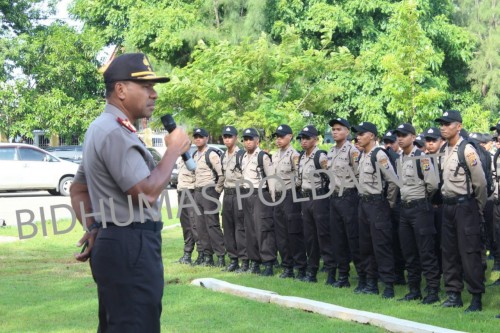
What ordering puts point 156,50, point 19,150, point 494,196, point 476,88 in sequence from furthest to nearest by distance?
point 476,88 < point 156,50 < point 19,150 < point 494,196

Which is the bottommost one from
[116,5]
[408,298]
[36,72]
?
[408,298]

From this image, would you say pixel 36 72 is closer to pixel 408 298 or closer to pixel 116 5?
pixel 116 5

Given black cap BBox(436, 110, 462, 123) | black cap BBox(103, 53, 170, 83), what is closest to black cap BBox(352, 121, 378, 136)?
black cap BBox(436, 110, 462, 123)

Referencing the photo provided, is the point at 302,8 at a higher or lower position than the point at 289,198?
higher

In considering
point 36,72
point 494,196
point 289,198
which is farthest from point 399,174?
point 36,72

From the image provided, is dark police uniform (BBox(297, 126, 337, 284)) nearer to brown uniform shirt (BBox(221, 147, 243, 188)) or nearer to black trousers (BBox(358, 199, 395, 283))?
black trousers (BBox(358, 199, 395, 283))

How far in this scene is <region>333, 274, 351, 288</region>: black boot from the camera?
11.4m

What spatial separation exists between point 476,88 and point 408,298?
3139 cm

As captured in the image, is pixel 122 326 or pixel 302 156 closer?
pixel 122 326

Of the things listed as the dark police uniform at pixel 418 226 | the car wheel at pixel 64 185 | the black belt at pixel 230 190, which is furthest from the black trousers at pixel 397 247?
the car wheel at pixel 64 185

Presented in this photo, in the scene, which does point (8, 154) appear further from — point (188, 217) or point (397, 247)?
point (397, 247)

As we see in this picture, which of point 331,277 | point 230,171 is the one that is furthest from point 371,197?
point 230,171

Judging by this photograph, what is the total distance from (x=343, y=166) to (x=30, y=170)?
18.1 m

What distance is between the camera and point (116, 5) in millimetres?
38688
